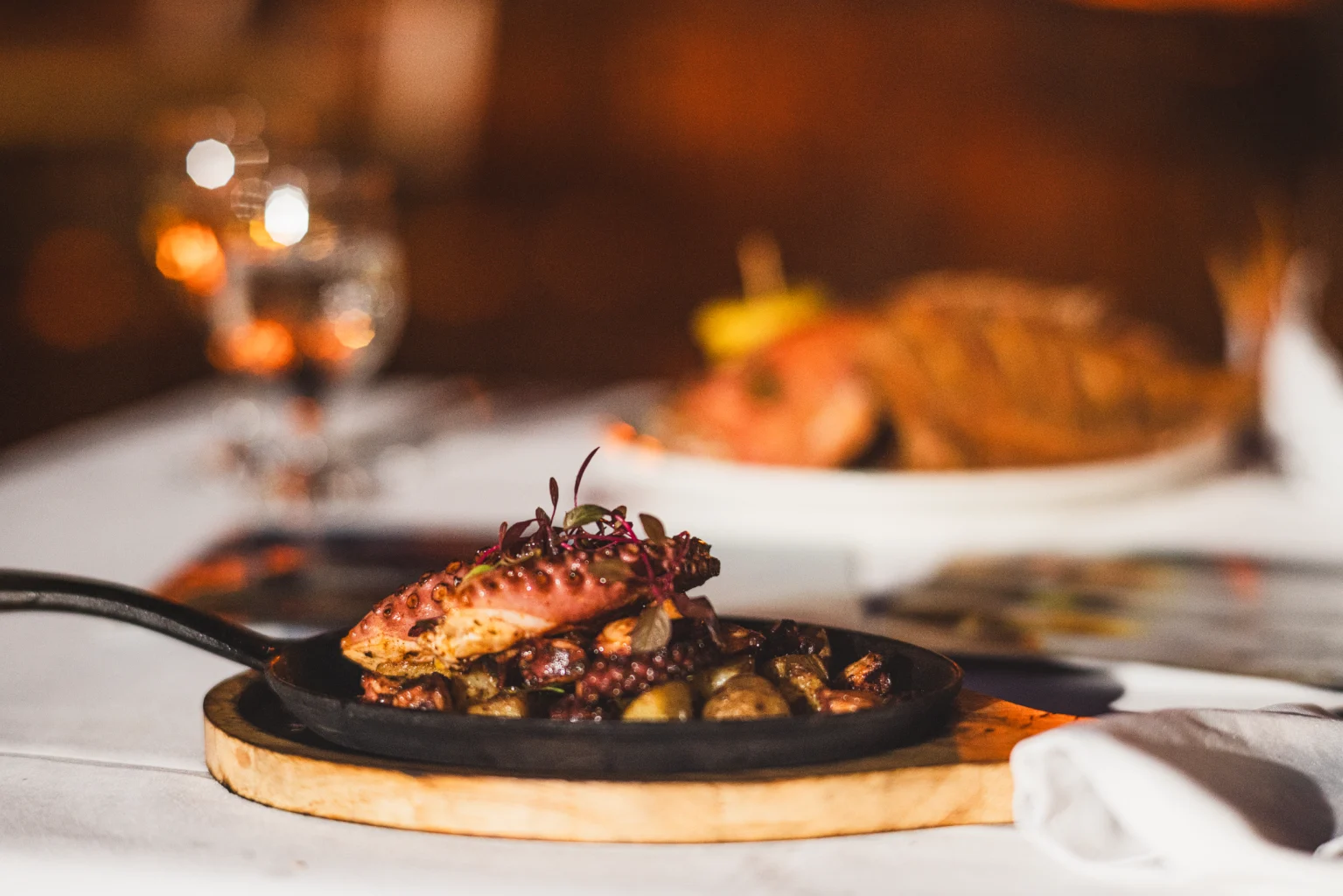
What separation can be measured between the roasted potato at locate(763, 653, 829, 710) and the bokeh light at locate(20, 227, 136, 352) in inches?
231

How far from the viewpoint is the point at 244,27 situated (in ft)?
19.9

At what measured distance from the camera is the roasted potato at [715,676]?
29.2 inches

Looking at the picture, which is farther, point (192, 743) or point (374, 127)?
point (374, 127)

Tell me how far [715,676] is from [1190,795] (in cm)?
26

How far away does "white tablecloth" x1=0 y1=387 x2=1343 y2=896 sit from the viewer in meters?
0.68

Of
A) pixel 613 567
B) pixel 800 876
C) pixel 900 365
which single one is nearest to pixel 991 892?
pixel 800 876

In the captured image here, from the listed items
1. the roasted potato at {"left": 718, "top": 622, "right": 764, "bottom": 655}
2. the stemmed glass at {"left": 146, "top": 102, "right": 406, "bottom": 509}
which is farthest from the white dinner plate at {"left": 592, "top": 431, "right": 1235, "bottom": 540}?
the roasted potato at {"left": 718, "top": 622, "right": 764, "bottom": 655}

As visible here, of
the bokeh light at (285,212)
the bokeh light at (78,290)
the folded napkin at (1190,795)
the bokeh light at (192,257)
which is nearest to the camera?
the folded napkin at (1190,795)

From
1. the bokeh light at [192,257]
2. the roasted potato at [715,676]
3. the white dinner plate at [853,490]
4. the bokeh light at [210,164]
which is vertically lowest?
the white dinner plate at [853,490]

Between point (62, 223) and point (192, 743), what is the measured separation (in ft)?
18.9

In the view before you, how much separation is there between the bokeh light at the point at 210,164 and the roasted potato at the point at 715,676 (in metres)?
1.51

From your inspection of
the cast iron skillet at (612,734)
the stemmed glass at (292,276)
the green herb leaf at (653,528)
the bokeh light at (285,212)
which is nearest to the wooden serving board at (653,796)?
the cast iron skillet at (612,734)

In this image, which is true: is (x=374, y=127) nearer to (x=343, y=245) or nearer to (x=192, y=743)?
(x=343, y=245)

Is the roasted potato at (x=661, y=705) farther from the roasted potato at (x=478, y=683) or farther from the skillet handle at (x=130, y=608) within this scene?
the skillet handle at (x=130, y=608)
